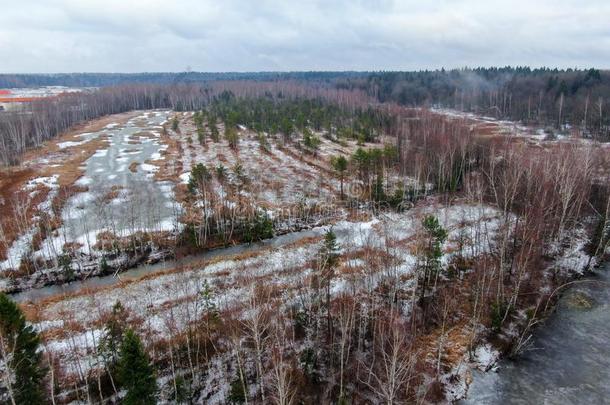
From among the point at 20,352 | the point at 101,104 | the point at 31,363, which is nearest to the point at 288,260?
the point at 31,363

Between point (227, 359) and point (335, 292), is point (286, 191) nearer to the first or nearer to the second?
point (335, 292)

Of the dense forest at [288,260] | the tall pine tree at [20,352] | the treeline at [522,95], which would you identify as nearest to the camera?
the tall pine tree at [20,352]

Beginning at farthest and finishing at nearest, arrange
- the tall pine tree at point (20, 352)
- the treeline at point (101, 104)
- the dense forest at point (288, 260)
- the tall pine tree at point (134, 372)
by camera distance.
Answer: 1. the treeline at point (101, 104)
2. the dense forest at point (288, 260)
3. the tall pine tree at point (20, 352)
4. the tall pine tree at point (134, 372)

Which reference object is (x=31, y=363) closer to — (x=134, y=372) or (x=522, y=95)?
(x=134, y=372)

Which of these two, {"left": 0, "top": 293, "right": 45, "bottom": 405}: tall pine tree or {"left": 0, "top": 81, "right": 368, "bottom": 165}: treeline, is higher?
{"left": 0, "top": 81, "right": 368, "bottom": 165}: treeline

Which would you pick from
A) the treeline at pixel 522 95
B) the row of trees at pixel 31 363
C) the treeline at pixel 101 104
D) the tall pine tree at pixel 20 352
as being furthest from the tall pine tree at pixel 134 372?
the treeline at pixel 522 95

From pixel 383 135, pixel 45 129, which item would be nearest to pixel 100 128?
pixel 45 129

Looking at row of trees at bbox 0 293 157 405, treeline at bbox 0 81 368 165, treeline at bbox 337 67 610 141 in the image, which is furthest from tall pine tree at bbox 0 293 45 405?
treeline at bbox 337 67 610 141

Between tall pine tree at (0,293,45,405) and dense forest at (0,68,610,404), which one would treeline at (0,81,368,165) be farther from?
tall pine tree at (0,293,45,405)

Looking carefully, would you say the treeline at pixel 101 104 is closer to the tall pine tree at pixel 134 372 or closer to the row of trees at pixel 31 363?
the row of trees at pixel 31 363
